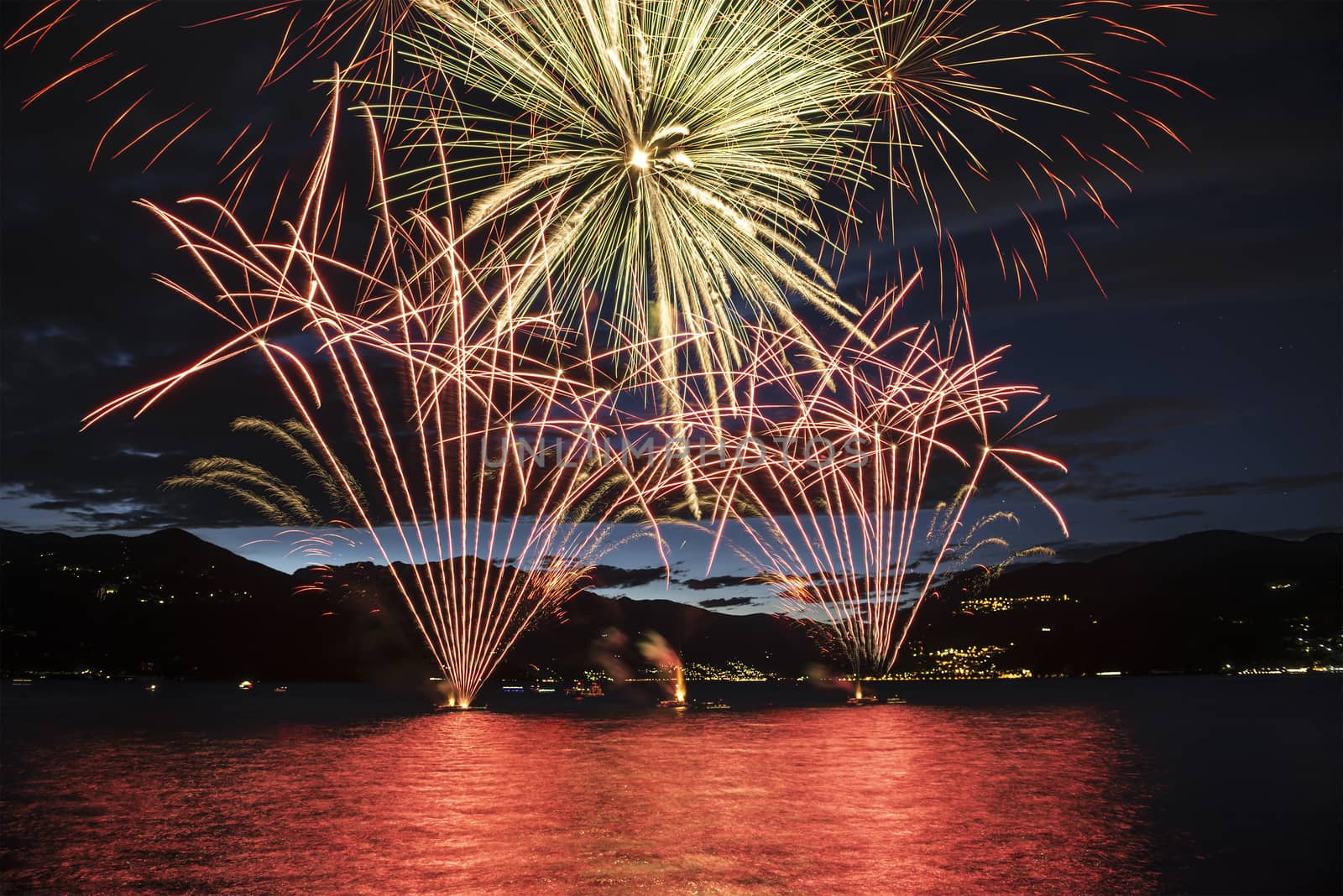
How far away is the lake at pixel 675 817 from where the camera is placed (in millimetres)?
11883

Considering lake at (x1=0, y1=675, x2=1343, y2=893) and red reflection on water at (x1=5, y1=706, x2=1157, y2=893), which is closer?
red reflection on water at (x1=5, y1=706, x2=1157, y2=893)

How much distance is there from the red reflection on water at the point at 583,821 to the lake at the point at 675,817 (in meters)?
0.07

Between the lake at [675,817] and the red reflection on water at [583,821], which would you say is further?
the lake at [675,817]

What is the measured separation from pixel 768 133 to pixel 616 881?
12.6 meters

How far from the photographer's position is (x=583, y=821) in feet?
51.8

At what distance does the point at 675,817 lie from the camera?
1608cm

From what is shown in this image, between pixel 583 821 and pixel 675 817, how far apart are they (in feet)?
5.56

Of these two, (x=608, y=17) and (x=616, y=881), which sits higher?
(x=608, y=17)

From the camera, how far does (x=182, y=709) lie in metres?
83.4

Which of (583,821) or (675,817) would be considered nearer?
(583,821)

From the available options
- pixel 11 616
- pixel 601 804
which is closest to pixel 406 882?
pixel 601 804

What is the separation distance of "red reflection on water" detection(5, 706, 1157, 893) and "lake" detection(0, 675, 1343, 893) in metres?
0.07

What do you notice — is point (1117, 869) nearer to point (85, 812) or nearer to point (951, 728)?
point (85, 812)

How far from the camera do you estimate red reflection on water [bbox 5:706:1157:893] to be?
11.8m
